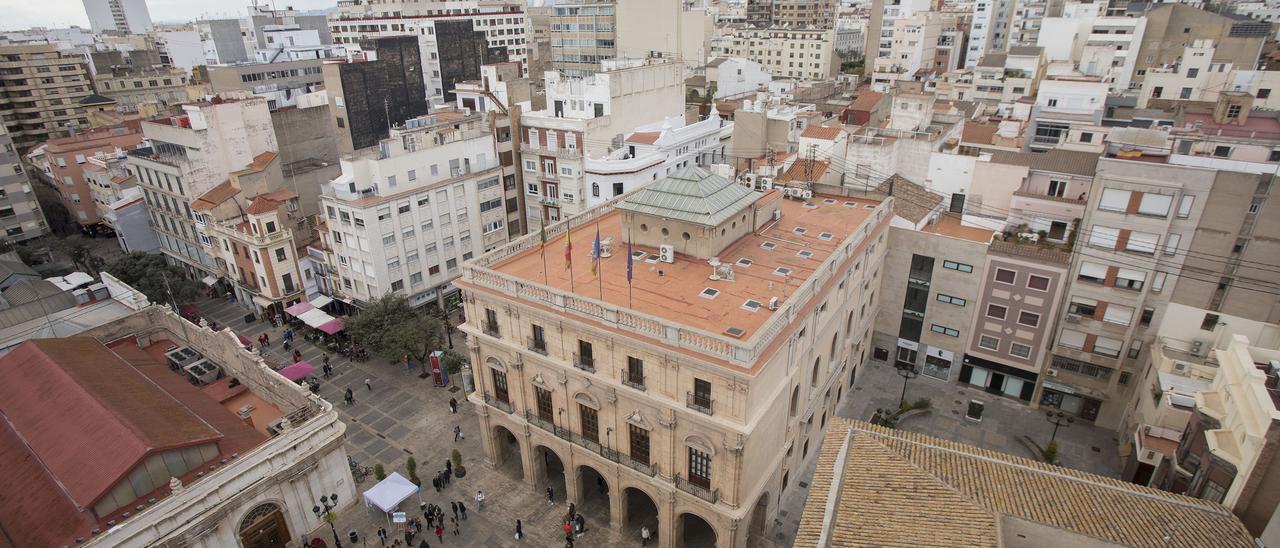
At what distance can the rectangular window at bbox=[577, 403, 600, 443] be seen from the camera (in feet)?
122

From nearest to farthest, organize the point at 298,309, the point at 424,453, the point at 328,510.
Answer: the point at 328,510, the point at 424,453, the point at 298,309

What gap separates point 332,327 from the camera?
59375 mm

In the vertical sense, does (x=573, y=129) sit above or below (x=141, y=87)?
above

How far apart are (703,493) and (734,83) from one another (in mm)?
87956

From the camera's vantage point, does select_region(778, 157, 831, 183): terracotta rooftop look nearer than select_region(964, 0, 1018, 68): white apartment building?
Yes

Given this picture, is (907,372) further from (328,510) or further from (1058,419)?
(328,510)

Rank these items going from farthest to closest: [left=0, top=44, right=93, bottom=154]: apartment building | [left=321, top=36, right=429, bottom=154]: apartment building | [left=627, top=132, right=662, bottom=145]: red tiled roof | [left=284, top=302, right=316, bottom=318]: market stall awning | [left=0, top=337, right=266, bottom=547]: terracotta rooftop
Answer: [left=0, top=44, right=93, bottom=154]: apartment building < [left=321, top=36, right=429, bottom=154]: apartment building < [left=627, top=132, right=662, bottom=145]: red tiled roof < [left=284, top=302, right=316, bottom=318]: market stall awning < [left=0, top=337, right=266, bottom=547]: terracotta rooftop

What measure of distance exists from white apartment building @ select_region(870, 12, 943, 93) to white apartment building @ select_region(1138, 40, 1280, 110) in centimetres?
4984

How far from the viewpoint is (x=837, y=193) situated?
53906 millimetres

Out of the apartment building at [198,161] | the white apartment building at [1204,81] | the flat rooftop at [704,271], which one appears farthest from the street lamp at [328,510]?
the white apartment building at [1204,81]

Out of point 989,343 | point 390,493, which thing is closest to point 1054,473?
point 989,343

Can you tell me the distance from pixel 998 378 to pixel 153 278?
3124 inches

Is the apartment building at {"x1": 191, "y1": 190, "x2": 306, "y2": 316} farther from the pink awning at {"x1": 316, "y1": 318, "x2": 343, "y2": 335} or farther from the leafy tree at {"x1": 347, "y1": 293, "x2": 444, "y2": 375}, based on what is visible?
the leafy tree at {"x1": 347, "y1": 293, "x2": 444, "y2": 375}

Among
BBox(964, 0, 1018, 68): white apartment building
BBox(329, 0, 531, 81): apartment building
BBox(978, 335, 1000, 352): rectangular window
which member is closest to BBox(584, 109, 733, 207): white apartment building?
BBox(978, 335, 1000, 352): rectangular window
